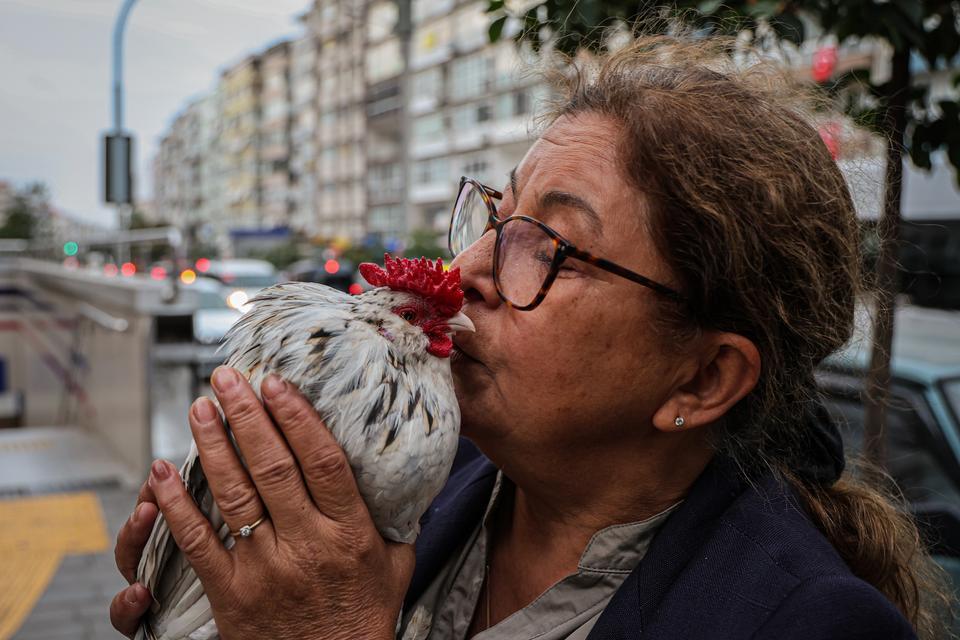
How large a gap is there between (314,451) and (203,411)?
0.20 m

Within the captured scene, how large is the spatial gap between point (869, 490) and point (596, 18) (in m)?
1.37

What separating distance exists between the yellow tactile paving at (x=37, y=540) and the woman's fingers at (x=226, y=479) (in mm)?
3698

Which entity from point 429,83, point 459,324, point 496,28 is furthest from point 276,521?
point 429,83

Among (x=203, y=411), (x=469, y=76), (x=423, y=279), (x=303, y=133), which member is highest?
(x=303, y=133)

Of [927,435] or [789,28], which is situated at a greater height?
[789,28]

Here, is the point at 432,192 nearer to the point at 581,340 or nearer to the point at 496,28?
the point at 496,28

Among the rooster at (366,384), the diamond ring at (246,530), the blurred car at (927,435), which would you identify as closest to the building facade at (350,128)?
the blurred car at (927,435)

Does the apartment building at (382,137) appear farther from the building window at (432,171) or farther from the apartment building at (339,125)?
the building window at (432,171)

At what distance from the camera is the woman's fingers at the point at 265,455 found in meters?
1.14

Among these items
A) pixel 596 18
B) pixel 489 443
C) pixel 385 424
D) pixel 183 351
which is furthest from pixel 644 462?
pixel 183 351

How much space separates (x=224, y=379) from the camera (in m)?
1.17

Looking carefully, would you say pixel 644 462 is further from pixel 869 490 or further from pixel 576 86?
pixel 576 86

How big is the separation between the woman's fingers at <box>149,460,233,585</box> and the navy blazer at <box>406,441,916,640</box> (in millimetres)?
609

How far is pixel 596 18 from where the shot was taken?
2.10 metres
